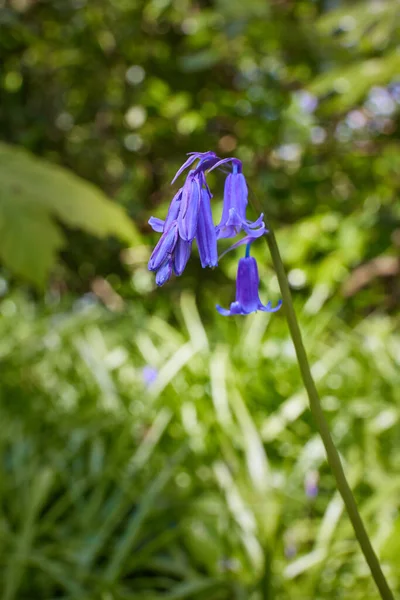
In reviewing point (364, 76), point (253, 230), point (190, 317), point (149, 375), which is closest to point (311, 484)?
point (149, 375)

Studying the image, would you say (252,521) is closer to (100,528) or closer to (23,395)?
(100,528)

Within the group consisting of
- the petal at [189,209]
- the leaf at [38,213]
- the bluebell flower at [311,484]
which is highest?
the leaf at [38,213]

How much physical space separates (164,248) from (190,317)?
182 centimetres

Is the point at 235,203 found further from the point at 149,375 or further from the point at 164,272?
the point at 149,375

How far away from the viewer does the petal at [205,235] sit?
576mm

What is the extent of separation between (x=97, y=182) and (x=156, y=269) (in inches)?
139

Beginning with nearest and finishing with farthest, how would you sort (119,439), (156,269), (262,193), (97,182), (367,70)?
(156,269), (119,439), (367,70), (262,193), (97,182)

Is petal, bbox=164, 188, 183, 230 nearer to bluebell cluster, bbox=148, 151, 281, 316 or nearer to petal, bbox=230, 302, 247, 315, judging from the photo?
bluebell cluster, bbox=148, 151, 281, 316

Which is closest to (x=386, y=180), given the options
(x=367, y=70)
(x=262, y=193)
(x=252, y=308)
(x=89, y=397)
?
(x=262, y=193)

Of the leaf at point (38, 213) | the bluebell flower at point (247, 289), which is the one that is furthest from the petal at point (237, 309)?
the leaf at point (38, 213)

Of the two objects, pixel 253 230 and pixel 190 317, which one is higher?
pixel 190 317

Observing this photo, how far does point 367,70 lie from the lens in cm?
196

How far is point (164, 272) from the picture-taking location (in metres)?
0.57

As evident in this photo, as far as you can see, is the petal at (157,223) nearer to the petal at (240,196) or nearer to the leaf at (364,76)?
the petal at (240,196)
